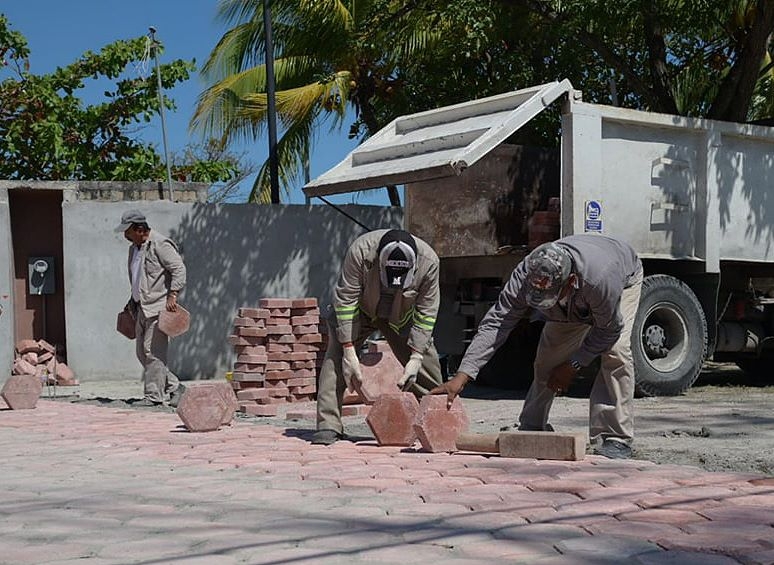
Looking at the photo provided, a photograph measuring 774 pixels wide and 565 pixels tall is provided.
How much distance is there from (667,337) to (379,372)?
8.97 feet

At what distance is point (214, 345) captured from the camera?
1395 centimetres

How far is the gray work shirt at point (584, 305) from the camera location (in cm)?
586

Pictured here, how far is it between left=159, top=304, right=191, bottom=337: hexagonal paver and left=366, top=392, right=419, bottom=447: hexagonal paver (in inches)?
140

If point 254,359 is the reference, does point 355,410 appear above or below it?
below

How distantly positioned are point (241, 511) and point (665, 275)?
618cm

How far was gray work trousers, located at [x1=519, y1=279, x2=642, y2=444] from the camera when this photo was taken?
627 centimetres

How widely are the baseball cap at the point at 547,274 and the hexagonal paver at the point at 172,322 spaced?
4765 millimetres

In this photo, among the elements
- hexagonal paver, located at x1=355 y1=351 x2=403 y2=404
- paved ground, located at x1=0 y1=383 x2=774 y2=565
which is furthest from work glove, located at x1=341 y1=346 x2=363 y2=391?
hexagonal paver, located at x1=355 y1=351 x2=403 y2=404

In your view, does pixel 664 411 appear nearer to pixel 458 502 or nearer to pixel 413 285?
pixel 413 285

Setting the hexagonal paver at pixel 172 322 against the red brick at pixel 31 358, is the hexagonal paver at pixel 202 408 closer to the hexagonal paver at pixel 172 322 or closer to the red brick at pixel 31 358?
the hexagonal paver at pixel 172 322

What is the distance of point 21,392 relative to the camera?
9961mm

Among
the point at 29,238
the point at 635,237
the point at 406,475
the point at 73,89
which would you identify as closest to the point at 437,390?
the point at 406,475

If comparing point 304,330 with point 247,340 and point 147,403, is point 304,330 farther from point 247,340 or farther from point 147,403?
point 147,403

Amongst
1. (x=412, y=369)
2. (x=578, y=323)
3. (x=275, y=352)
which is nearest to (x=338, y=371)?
(x=412, y=369)
